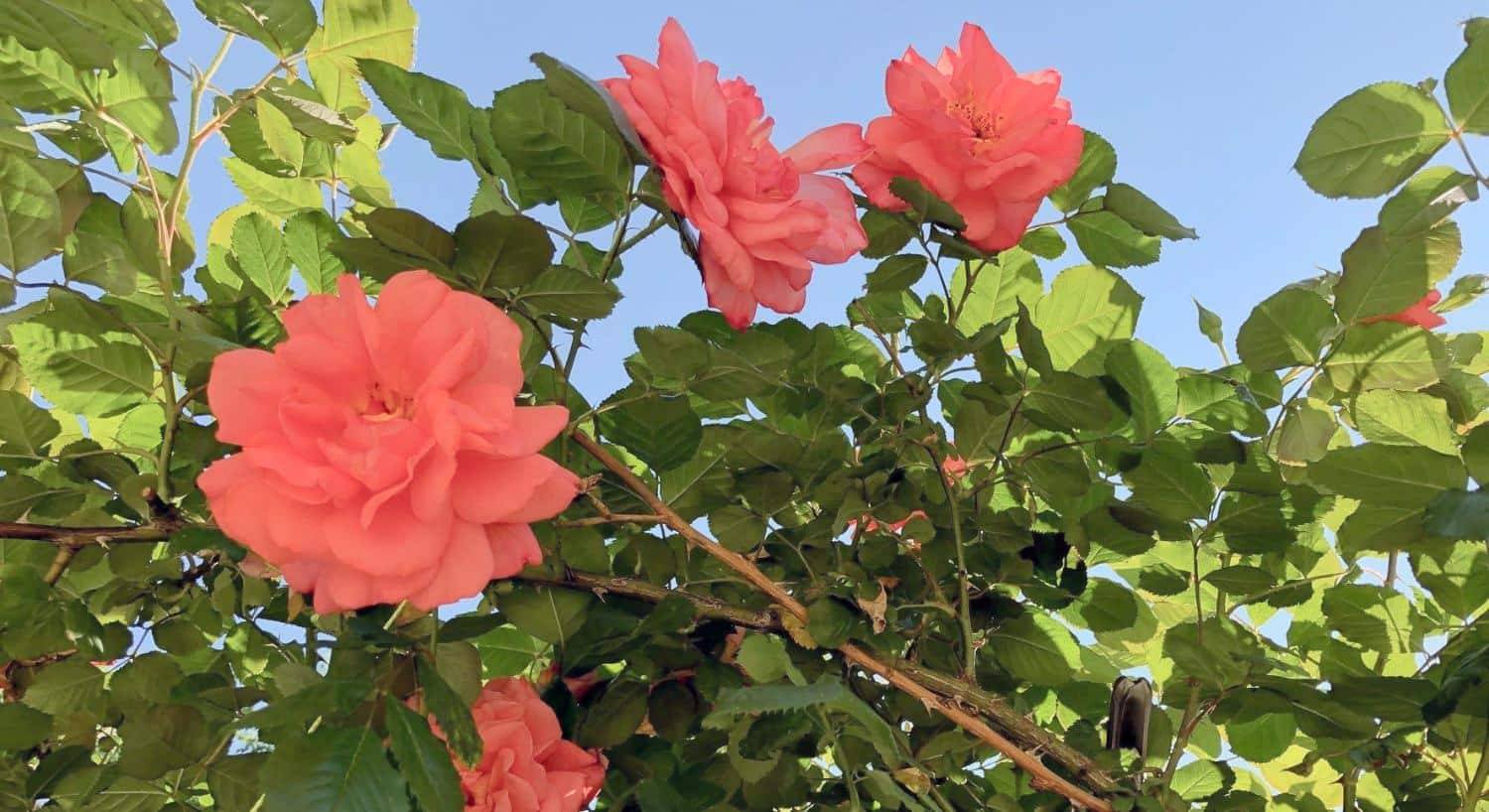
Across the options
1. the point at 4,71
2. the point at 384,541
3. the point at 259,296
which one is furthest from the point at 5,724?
the point at 384,541

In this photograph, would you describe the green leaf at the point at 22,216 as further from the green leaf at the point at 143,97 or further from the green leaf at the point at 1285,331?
the green leaf at the point at 1285,331

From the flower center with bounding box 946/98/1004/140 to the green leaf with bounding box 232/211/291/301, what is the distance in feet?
2.08

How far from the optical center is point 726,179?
2.81ft

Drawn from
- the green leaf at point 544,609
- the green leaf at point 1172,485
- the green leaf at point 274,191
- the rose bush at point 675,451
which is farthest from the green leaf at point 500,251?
the green leaf at point 1172,485

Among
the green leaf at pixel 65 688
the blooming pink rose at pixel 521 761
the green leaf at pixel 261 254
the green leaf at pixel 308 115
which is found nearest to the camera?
the blooming pink rose at pixel 521 761

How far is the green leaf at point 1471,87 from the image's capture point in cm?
108

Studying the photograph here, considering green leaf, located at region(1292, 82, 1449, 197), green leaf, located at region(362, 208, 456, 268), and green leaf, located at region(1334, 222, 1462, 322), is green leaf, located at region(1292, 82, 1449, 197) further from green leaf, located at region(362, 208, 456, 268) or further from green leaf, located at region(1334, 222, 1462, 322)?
green leaf, located at region(362, 208, 456, 268)

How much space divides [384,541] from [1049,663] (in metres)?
0.71

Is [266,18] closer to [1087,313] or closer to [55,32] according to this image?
[55,32]

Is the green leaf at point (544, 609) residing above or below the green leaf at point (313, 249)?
below

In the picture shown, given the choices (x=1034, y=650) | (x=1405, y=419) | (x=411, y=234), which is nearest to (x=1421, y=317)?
(x=1405, y=419)

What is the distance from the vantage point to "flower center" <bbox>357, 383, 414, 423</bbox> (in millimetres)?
775

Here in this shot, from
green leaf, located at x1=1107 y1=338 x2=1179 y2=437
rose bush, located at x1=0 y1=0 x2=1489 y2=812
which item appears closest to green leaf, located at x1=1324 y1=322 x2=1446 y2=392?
rose bush, located at x1=0 y1=0 x2=1489 y2=812

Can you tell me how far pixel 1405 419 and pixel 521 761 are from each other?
76cm
